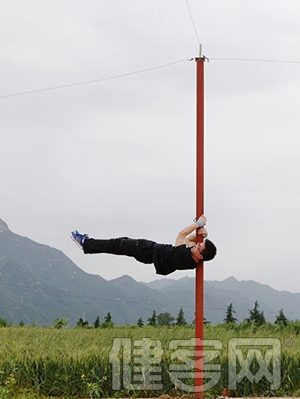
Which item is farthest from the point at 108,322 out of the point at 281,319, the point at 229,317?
the point at 281,319

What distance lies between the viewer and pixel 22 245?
127062 millimetres

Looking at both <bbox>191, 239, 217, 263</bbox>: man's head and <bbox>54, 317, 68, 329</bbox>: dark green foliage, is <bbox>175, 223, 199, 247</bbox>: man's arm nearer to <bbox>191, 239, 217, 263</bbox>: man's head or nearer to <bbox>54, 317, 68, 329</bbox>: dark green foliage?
<bbox>191, 239, 217, 263</bbox>: man's head

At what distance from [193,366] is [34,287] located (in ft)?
356

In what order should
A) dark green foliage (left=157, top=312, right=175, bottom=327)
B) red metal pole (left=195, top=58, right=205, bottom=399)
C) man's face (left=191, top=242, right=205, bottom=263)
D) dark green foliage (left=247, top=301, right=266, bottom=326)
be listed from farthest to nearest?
dark green foliage (left=157, top=312, right=175, bottom=327) → dark green foliage (left=247, top=301, right=266, bottom=326) → red metal pole (left=195, top=58, right=205, bottom=399) → man's face (left=191, top=242, right=205, bottom=263)

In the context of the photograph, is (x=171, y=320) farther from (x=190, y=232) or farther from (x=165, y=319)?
(x=190, y=232)

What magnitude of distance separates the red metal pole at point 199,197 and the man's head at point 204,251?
0.34 ft

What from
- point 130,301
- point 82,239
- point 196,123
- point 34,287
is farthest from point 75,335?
point 130,301

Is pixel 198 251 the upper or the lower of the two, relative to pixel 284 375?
upper

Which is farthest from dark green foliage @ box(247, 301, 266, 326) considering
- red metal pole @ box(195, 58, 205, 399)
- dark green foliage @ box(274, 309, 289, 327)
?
red metal pole @ box(195, 58, 205, 399)

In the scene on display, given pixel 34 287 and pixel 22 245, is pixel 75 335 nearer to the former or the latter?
pixel 34 287

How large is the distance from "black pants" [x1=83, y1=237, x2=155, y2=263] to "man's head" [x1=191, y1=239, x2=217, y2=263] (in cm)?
45

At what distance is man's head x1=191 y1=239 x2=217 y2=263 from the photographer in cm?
546

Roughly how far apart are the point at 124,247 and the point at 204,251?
2.59ft

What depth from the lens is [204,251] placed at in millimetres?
5457
